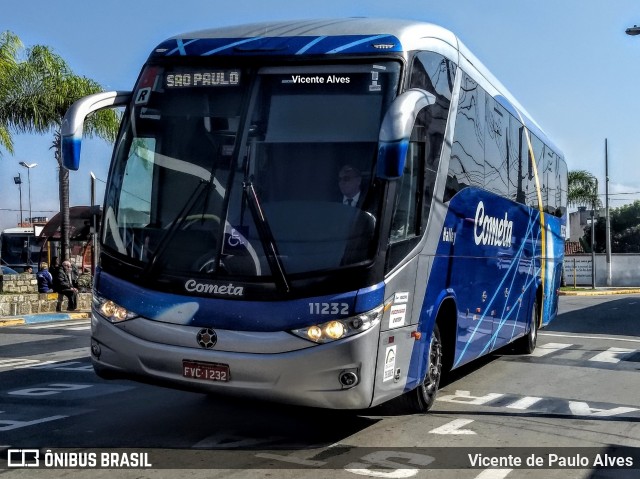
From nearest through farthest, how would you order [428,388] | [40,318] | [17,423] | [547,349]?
[17,423] < [428,388] < [547,349] < [40,318]

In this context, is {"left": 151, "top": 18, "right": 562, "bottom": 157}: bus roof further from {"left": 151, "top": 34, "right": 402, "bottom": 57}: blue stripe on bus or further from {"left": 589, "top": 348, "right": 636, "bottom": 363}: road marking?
{"left": 589, "top": 348, "right": 636, "bottom": 363}: road marking

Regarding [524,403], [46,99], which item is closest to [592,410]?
[524,403]

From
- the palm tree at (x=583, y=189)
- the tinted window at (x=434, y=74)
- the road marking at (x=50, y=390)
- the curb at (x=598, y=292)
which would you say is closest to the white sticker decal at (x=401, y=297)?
the tinted window at (x=434, y=74)

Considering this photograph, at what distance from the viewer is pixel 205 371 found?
6945 mm

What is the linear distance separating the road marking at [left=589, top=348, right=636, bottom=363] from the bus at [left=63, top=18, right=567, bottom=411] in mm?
6826

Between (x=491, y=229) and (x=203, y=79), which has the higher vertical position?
(x=203, y=79)

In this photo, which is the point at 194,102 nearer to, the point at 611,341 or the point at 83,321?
the point at 611,341

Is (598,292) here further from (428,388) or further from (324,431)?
(324,431)

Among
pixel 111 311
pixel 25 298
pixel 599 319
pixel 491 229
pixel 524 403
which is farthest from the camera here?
pixel 599 319

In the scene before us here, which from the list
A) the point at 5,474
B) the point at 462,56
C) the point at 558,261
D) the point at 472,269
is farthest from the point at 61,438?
the point at 558,261

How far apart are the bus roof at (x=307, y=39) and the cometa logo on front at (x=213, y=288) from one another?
2.03 metres

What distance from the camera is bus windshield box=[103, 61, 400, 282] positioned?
22.9ft

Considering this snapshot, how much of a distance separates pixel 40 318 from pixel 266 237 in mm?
17040

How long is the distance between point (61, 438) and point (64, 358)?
624 cm
